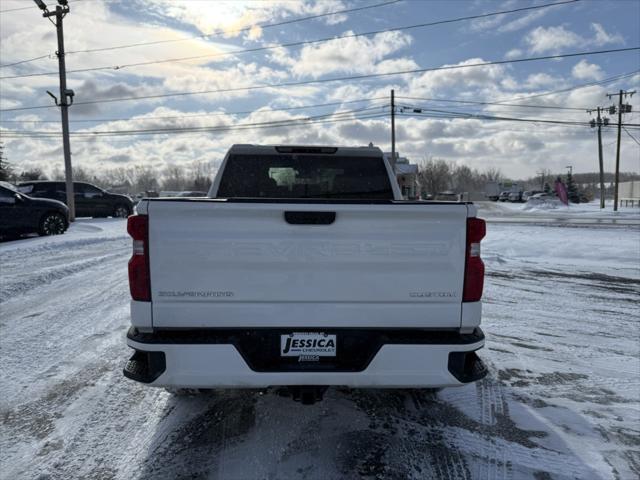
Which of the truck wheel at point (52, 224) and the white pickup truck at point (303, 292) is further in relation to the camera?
the truck wheel at point (52, 224)

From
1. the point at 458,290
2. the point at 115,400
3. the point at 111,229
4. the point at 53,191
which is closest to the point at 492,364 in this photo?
the point at 458,290

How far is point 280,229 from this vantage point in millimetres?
2611

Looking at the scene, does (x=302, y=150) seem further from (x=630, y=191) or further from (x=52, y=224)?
(x=630, y=191)

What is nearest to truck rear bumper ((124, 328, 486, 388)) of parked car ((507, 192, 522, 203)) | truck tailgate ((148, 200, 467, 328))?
truck tailgate ((148, 200, 467, 328))

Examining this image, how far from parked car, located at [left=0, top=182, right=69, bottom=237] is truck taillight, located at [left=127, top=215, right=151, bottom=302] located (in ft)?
40.9

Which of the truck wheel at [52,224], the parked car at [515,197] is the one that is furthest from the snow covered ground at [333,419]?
the parked car at [515,197]

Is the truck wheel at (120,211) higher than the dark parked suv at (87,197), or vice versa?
the dark parked suv at (87,197)

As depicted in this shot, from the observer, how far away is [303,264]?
263cm

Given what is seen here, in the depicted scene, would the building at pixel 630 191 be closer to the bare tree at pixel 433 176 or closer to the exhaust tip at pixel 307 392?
the bare tree at pixel 433 176

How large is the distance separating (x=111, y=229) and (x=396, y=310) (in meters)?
16.2

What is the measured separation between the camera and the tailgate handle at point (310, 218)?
8.59 feet

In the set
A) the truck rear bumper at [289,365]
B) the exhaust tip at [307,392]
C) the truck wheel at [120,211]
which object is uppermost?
the truck wheel at [120,211]

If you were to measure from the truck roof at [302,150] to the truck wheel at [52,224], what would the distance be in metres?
11.6

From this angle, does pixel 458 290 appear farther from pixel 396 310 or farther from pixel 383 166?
pixel 383 166
